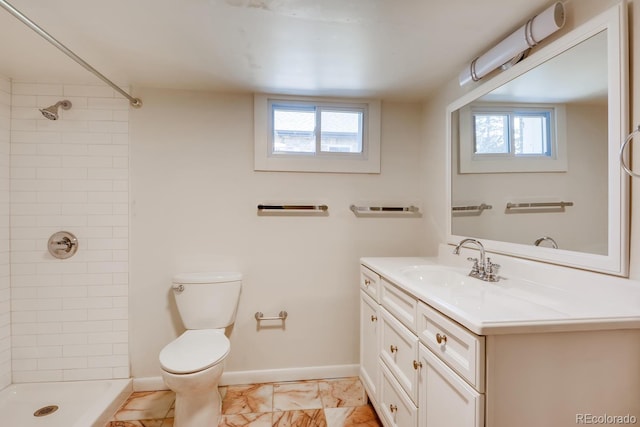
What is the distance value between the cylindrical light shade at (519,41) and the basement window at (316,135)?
77 cm

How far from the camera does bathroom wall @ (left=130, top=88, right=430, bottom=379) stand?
6.56ft

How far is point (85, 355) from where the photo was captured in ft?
6.42

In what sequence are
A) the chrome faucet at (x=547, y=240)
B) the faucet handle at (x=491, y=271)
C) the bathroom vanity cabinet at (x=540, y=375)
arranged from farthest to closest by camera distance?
the faucet handle at (x=491, y=271) < the chrome faucet at (x=547, y=240) < the bathroom vanity cabinet at (x=540, y=375)

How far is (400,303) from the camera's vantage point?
1.33 metres

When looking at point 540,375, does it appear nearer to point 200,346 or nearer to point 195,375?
point 195,375

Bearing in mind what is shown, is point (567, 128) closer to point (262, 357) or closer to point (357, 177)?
point (357, 177)

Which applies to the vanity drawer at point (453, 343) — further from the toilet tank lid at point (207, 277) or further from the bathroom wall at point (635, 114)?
the toilet tank lid at point (207, 277)

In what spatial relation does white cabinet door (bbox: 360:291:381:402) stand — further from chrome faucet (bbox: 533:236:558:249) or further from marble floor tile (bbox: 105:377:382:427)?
chrome faucet (bbox: 533:236:558:249)

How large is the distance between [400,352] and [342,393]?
89 cm

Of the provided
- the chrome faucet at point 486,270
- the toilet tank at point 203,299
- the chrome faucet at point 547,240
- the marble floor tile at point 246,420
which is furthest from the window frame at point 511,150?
the marble floor tile at point 246,420

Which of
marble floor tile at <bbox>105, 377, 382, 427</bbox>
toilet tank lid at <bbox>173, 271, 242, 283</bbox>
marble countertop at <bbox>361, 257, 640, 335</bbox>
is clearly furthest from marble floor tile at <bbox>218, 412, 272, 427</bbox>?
marble countertop at <bbox>361, 257, 640, 335</bbox>

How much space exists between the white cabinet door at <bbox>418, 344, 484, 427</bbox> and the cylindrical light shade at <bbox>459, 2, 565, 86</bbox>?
4.27ft

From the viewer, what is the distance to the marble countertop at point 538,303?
31.9 inches

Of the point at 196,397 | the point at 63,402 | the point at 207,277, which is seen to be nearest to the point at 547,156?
the point at 207,277
